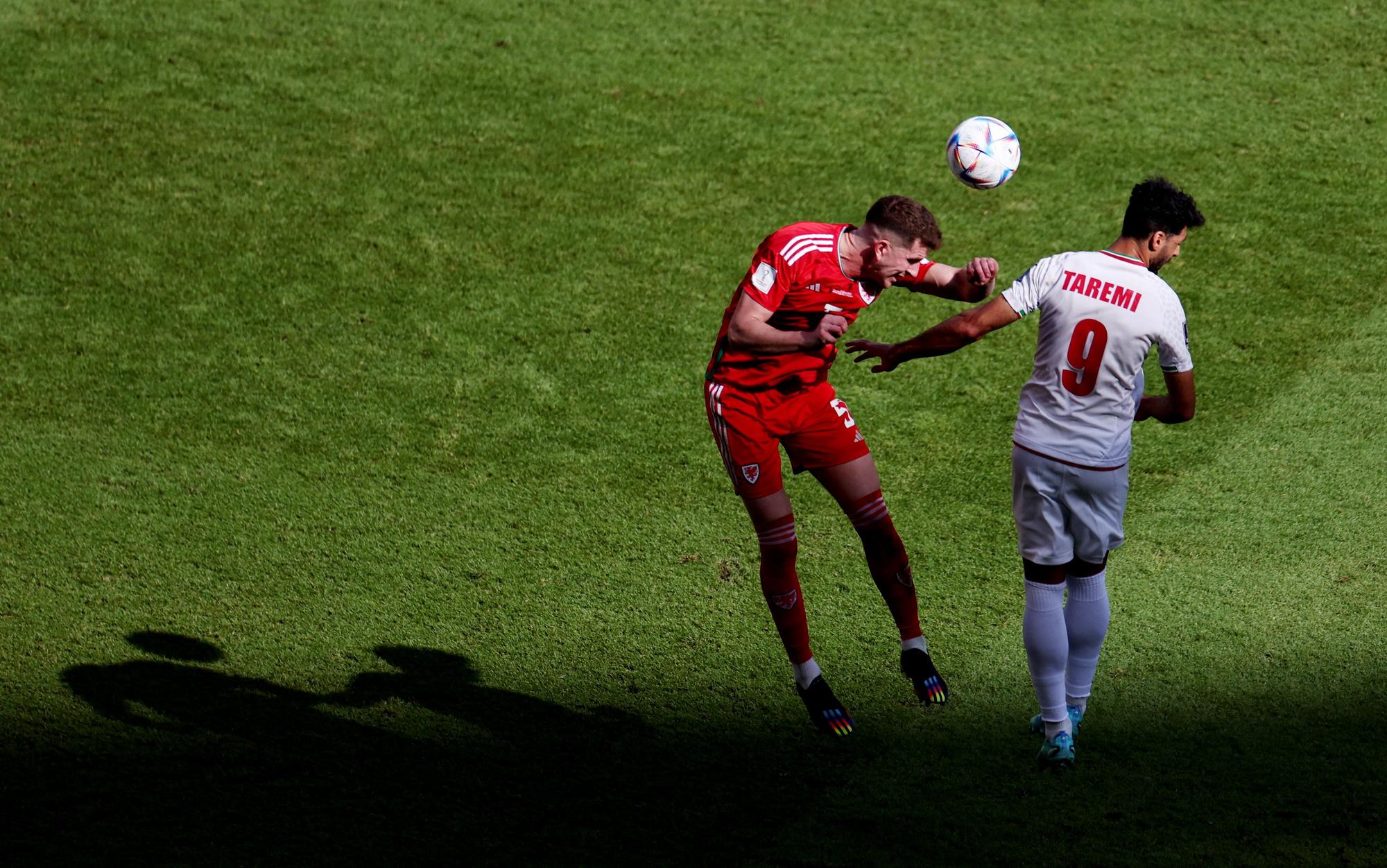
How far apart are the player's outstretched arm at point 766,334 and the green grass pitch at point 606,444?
1.67m

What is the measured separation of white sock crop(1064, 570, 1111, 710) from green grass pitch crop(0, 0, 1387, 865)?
1.19 feet

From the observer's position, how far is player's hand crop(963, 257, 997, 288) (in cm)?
490

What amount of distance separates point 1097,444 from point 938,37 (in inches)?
297

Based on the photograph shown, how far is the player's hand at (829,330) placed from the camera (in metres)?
4.76

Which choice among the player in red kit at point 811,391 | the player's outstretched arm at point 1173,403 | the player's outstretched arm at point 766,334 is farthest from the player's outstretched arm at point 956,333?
the player's outstretched arm at point 1173,403

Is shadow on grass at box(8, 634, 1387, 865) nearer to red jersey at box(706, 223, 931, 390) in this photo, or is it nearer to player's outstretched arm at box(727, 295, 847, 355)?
red jersey at box(706, 223, 931, 390)

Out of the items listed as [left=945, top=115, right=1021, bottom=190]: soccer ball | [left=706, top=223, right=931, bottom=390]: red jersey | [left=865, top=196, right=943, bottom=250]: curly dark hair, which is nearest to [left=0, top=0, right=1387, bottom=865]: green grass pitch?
[left=706, top=223, right=931, bottom=390]: red jersey

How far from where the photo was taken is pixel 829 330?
187 inches

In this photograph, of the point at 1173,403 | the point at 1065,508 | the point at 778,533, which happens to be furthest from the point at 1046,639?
the point at 778,533

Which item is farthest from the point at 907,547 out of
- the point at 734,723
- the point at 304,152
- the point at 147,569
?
the point at 304,152

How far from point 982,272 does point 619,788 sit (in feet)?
8.13

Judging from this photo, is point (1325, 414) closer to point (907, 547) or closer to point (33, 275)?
point (907, 547)

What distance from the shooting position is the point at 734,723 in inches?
213

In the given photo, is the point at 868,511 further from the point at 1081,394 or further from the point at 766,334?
the point at 1081,394
